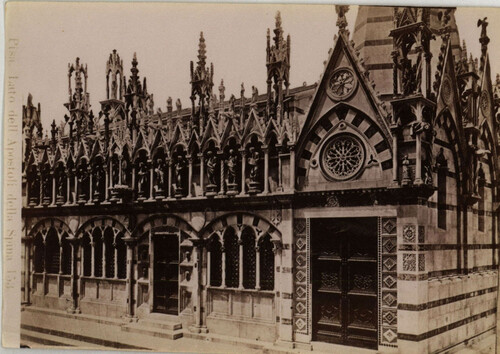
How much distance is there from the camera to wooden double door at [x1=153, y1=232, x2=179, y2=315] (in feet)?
27.7

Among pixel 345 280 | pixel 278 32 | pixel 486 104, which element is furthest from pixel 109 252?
pixel 486 104

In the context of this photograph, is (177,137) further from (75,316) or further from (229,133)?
(75,316)

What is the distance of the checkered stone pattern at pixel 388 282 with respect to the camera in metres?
6.74

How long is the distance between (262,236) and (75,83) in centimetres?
391

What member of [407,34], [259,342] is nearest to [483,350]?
[259,342]

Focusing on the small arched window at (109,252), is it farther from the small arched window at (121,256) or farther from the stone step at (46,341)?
the stone step at (46,341)

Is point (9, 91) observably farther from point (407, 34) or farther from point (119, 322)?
point (407, 34)

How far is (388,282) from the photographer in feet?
22.3

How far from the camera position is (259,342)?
7555 mm

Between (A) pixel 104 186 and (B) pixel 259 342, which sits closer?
(B) pixel 259 342

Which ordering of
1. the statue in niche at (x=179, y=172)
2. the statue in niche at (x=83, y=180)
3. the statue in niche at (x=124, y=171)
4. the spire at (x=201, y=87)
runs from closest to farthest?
the spire at (x=201, y=87), the statue in niche at (x=179, y=172), the statue in niche at (x=124, y=171), the statue in niche at (x=83, y=180)

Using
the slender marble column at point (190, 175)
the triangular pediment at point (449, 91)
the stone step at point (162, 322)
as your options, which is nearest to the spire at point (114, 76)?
the slender marble column at point (190, 175)

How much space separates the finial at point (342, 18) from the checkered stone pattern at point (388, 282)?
259 cm

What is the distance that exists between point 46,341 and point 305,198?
4.43 meters
